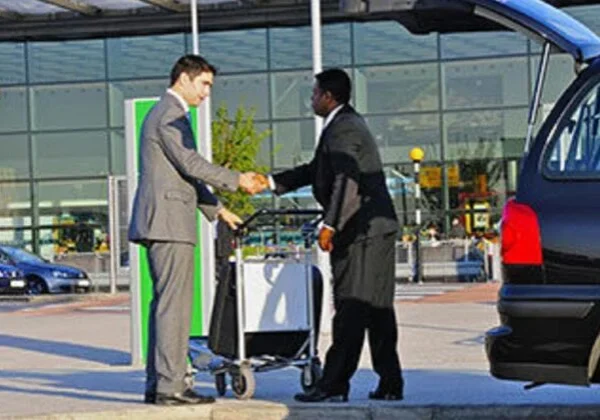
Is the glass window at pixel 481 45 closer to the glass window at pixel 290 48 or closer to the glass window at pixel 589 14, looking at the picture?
the glass window at pixel 589 14

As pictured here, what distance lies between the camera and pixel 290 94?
42.8 meters

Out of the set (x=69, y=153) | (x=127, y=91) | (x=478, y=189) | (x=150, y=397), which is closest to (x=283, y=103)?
(x=127, y=91)

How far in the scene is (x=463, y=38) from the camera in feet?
136

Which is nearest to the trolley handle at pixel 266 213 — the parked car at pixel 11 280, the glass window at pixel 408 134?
the parked car at pixel 11 280

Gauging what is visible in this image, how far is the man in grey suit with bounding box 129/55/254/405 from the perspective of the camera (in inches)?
342

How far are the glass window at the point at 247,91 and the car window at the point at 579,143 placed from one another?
36184 mm

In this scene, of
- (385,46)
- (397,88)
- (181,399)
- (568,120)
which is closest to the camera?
(568,120)

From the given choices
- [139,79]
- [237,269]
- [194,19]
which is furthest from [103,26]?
[237,269]

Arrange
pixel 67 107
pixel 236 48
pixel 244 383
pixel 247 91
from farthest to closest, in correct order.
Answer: pixel 67 107 → pixel 247 91 → pixel 236 48 → pixel 244 383

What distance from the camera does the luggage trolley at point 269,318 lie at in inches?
361

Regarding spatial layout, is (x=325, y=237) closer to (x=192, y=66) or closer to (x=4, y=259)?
(x=192, y=66)

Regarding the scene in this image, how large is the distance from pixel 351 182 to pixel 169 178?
1130mm

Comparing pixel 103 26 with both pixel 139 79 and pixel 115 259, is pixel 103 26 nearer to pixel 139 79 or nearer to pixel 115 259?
pixel 139 79

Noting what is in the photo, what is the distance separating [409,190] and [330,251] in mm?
32758
